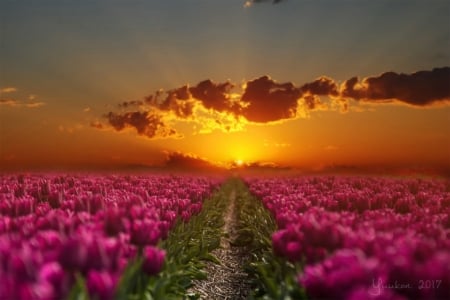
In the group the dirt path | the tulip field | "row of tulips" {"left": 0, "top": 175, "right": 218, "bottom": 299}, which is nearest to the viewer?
"row of tulips" {"left": 0, "top": 175, "right": 218, "bottom": 299}

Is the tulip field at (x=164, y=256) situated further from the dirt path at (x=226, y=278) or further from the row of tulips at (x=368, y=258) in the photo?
the dirt path at (x=226, y=278)

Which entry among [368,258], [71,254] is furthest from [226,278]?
[71,254]

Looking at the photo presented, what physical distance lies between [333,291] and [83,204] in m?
4.75

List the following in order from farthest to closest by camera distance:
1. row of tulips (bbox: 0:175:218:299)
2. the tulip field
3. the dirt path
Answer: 1. the dirt path
2. the tulip field
3. row of tulips (bbox: 0:175:218:299)

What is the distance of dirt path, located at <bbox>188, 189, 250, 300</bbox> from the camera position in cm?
888

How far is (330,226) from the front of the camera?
17.6ft

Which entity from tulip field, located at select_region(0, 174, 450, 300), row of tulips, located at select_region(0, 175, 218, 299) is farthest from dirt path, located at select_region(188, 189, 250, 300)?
row of tulips, located at select_region(0, 175, 218, 299)

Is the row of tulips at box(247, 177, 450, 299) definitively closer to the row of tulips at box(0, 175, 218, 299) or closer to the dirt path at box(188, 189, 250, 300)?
the row of tulips at box(0, 175, 218, 299)

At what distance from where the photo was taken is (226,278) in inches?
391

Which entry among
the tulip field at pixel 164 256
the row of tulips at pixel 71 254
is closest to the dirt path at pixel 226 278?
the tulip field at pixel 164 256

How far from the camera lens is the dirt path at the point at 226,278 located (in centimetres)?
888

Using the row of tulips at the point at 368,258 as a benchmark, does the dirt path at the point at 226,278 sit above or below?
below

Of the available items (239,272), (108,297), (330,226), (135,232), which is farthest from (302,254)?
(239,272)

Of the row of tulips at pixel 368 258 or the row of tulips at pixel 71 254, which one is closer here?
the row of tulips at pixel 71 254
